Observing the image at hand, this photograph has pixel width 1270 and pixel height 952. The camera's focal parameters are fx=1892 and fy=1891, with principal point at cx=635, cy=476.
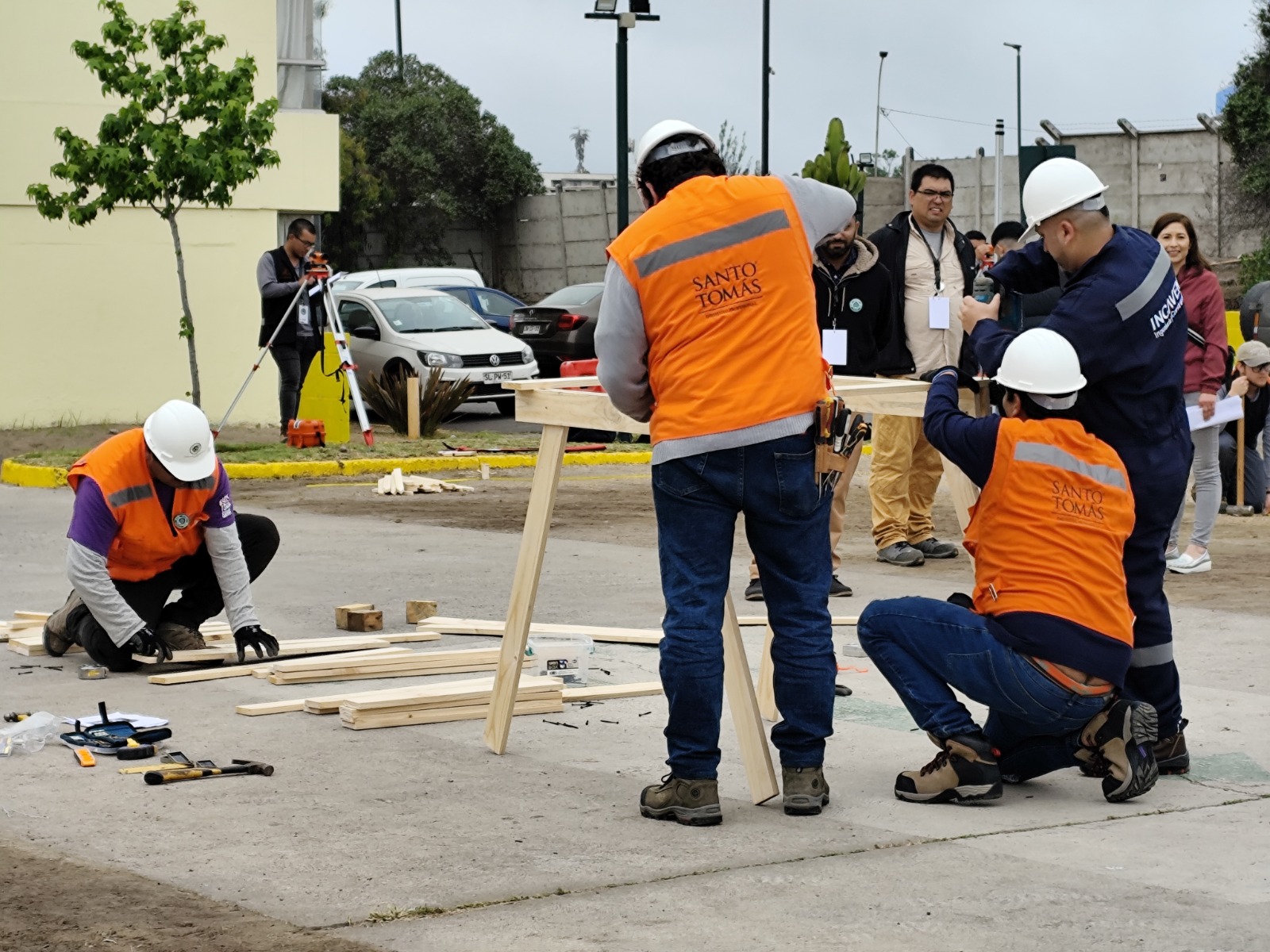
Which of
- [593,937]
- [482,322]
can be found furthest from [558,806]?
[482,322]

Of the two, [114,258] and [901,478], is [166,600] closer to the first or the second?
[901,478]

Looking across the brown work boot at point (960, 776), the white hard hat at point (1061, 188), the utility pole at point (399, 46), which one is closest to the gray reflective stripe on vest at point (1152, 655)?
the brown work boot at point (960, 776)

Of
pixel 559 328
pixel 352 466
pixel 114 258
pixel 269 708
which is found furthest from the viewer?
pixel 559 328

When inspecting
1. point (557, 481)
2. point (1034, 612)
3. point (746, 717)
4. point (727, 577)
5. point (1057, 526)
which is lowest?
point (746, 717)

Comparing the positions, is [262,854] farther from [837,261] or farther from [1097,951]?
[837,261]

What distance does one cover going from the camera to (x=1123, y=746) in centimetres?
566

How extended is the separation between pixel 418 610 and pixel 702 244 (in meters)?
4.29

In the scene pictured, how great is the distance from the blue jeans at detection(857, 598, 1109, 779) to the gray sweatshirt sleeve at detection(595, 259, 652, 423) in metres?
1.04

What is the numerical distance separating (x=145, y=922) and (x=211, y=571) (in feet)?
13.2

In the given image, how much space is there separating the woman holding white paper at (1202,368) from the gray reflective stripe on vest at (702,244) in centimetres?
600

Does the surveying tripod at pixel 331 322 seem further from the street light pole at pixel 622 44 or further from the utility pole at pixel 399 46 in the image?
the utility pole at pixel 399 46

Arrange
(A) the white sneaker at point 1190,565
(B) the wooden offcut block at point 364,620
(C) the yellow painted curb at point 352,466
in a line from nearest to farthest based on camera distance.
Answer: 1. (B) the wooden offcut block at point 364,620
2. (A) the white sneaker at point 1190,565
3. (C) the yellow painted curb at point 352,466

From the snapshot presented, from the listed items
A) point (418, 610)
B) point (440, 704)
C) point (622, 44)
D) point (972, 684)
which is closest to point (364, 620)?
point (418, 610)

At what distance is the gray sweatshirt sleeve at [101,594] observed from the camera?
7727mm
